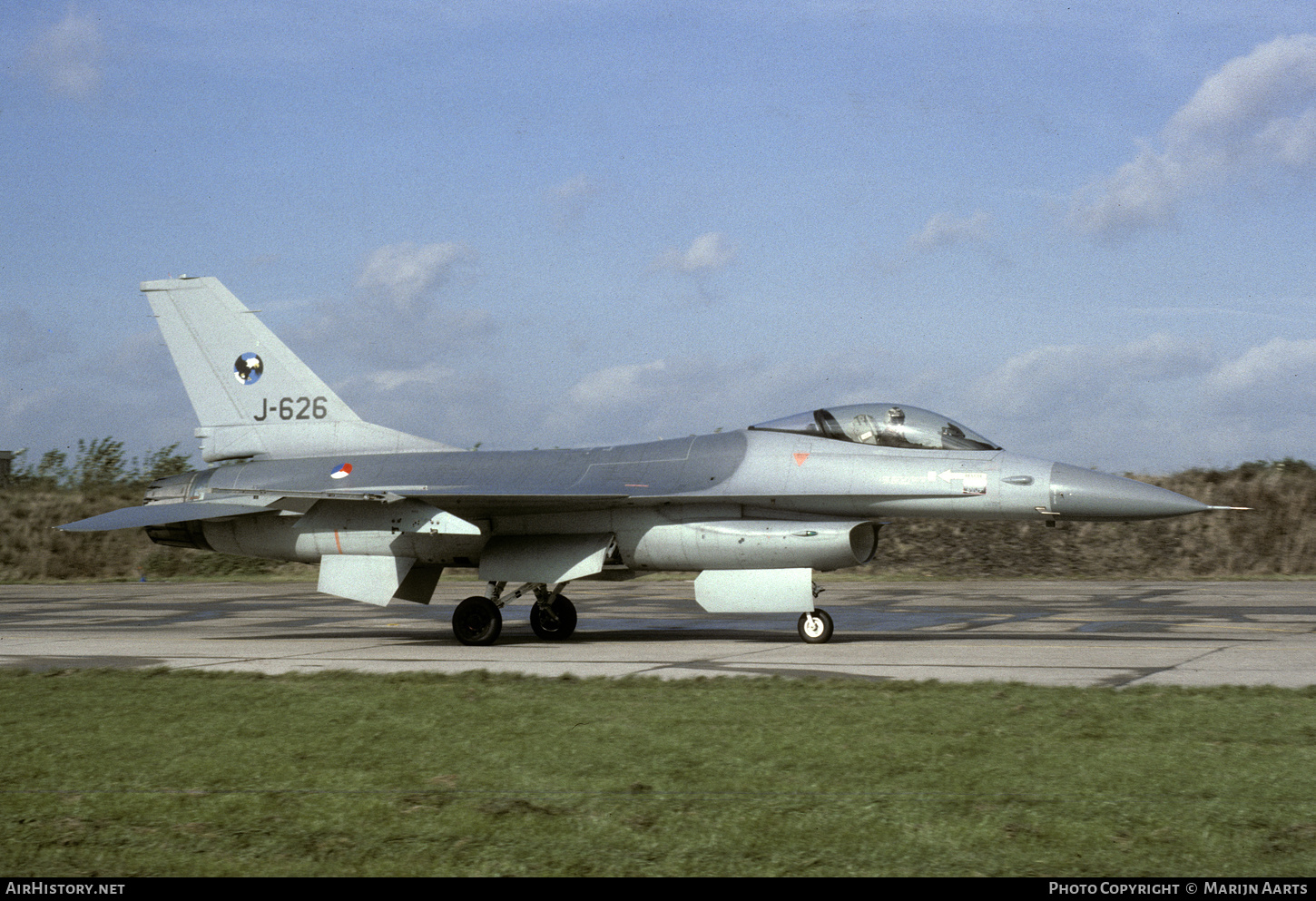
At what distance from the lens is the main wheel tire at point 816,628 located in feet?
46.9

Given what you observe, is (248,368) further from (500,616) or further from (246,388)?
(500,616)

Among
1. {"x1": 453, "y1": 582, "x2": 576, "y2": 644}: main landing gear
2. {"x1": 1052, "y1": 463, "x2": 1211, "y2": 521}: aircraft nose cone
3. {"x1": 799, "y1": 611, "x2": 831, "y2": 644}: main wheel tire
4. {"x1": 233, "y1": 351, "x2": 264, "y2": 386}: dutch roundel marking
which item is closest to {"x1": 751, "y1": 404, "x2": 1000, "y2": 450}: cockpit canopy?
{"x1": 1052, "y1": 463, "x2": 1211, "y2": 521}: aircraft nose cone

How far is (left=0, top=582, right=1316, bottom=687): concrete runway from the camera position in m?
11.5

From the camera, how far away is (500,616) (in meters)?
15.8

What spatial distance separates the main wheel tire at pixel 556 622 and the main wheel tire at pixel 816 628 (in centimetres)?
331

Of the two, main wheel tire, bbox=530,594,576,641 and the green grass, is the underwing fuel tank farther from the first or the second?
the green grass

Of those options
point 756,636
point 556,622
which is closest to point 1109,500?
point 756,636

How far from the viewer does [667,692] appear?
31.5 feet

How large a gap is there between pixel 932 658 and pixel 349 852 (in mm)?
8069

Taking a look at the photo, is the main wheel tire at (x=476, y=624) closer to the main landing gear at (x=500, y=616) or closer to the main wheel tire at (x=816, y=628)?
the main landing gear at (x=500, y=616)

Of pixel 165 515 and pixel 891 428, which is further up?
pixel 891 428

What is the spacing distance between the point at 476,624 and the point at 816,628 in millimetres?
4283

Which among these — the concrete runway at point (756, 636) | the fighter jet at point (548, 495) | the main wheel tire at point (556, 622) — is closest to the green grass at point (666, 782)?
the concrete runway at point (756, 636)
